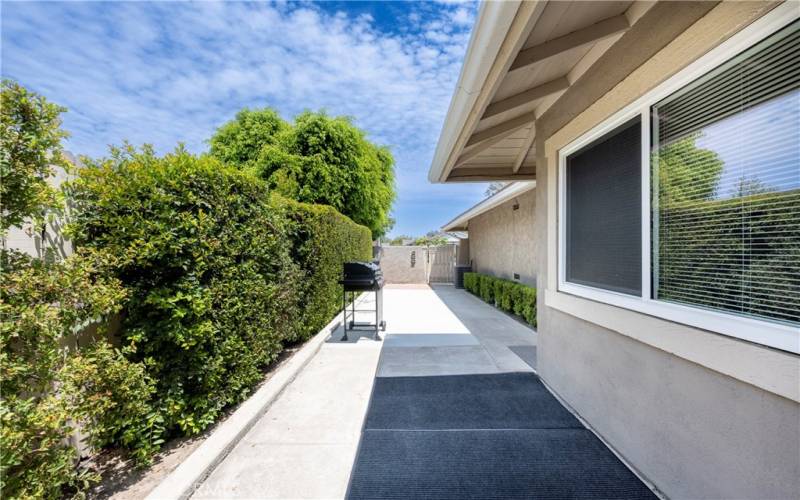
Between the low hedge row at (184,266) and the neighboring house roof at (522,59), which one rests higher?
the neighboring house roof at (522,59)

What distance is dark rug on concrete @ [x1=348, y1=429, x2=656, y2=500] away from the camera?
7.19ft

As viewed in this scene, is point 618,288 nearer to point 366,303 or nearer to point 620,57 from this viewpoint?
point 620,57

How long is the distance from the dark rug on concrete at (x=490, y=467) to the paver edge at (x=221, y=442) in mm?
1102

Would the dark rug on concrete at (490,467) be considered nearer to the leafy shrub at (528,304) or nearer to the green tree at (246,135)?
the leafy shrub at (528,304)

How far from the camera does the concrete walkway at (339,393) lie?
2.33m

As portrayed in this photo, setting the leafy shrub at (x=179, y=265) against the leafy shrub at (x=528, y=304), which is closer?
the leafy shrub at (x=179, y=265)

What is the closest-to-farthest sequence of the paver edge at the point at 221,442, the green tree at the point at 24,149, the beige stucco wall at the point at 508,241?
the green tree at the point at 24,149 < the paver edge at the point at 221,442 < the beige stucco wall at the point at 508,241

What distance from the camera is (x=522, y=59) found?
248cm

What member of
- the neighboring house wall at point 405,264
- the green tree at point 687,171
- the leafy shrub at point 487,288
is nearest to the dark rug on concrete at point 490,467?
the green tree at point 687,171

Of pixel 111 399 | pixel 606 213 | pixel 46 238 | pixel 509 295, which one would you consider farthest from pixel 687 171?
pixel 509 295

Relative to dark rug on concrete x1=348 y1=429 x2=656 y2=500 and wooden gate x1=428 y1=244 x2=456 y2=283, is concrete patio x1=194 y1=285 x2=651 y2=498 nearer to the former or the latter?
dark rug on concrete x1=348 y1=429 x2=656 y2=500

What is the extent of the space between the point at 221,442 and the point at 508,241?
28.3 ft

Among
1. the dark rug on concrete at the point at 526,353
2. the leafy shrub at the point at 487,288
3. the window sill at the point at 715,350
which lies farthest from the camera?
the leafy shrub at the point at 487,288

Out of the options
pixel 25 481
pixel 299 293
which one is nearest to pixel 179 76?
pixel 299 293
